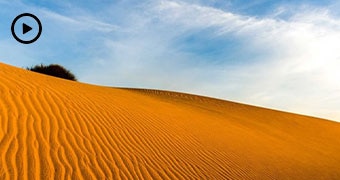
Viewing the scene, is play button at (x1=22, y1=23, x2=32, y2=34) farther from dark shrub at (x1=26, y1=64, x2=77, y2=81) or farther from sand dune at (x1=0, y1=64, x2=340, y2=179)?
dark shrub at (x1=26, y1=64, x2=77, y2=81)

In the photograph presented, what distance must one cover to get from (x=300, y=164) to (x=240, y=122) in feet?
19.2

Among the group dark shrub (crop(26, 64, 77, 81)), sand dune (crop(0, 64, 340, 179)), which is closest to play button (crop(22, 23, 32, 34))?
sand dune (crop(0, 64, 340, 179))

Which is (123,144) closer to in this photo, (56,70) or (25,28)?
(25,28)

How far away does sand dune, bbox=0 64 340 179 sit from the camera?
7707 mm

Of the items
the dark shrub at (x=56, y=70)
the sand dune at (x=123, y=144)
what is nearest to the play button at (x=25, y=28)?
the sand dune at (x=123, y=144)

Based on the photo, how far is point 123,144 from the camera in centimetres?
941

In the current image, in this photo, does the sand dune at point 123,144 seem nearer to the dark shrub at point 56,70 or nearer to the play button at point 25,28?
the play button at point 25,28

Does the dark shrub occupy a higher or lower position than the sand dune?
higher

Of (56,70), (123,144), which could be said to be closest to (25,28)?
(123,144)

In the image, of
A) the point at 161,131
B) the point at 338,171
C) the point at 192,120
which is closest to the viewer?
the point at 161,131

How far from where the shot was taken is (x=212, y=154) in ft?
35.4

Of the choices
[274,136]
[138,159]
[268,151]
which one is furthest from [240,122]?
[138,159]

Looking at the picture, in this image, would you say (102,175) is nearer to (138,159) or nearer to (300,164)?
(138,159)

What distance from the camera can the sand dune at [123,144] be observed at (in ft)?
25.3
